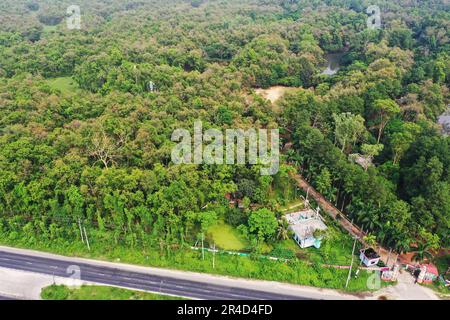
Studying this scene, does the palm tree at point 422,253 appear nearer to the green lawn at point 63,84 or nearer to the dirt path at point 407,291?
the dirt path at point 407,291

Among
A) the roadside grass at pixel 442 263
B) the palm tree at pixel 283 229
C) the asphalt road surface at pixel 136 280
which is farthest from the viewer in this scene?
the palm tree at pixel 283 229

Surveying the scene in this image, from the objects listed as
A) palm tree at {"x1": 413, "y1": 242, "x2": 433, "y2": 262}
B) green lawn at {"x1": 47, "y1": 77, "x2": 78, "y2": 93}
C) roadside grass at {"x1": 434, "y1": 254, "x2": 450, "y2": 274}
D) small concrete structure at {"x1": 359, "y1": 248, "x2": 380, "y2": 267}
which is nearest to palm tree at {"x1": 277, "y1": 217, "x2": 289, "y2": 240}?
small concrete structure at {"x1": 359, "y1": 248, "x2": 380, "y2": 267}

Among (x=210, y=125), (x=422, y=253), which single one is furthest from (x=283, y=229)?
(x=210, y=125)

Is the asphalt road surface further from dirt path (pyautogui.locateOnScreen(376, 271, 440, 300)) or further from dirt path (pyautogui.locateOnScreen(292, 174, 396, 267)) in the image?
dirt path (pyautogui.locateOnScreen(292, 174, 396, 267))

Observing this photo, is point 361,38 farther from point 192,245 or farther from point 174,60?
point 192,245

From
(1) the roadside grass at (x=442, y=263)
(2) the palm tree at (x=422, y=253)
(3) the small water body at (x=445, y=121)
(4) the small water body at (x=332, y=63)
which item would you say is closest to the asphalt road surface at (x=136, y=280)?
(2) the palm tree at (x=422, y=253)

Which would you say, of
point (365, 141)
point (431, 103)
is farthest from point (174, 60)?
point (431, 103)

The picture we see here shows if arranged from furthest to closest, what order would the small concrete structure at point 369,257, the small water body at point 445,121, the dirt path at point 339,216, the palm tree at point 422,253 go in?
1. the small water body at point 445,121
2. the dirt path at point 339,216
3. the small concrete structure at point 369,257
4. the palm tree at point 422,253

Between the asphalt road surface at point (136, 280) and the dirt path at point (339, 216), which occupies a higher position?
the dirt path at point (339, 216)
